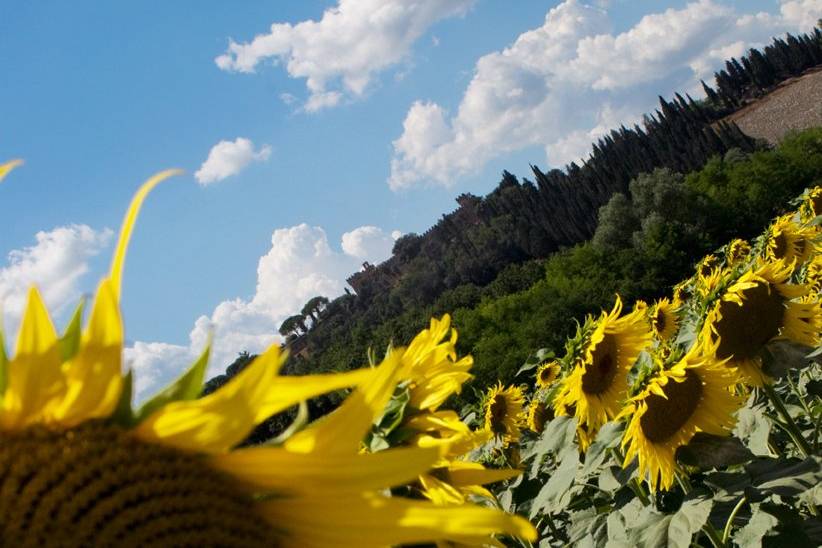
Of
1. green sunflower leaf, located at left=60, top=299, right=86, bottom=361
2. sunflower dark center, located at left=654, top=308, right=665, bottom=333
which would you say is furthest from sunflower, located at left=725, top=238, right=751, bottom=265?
green sunflower leaf, located at left=60, top=299, right=86, bottom=361

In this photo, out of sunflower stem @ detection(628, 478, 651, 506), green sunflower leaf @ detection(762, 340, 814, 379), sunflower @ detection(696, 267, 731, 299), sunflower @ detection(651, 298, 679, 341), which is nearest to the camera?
sunflower stem @ detection(628, 478, 651, 506)

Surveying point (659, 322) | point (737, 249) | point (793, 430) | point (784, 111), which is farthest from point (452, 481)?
point (784, 111)

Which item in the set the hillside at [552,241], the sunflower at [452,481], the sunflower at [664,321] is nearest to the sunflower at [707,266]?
the sunflower at [664,321]

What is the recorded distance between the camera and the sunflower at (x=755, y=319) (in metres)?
4.53

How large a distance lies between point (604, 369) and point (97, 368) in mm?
4522

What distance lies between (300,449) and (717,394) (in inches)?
143

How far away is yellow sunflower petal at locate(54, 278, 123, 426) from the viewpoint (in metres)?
1.06

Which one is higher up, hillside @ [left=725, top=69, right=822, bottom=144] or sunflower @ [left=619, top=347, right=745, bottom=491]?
sunflower @ [left=619, top=347, right=745, bottom=491]

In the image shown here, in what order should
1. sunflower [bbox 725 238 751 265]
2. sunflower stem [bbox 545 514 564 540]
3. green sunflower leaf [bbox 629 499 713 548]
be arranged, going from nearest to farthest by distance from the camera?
1. green sunflower leaf [bbox 629 499 713 548]
2. sunflower stem [bbox 545 514 564 540]
3. sunflower [bbox 725 238 751 265]

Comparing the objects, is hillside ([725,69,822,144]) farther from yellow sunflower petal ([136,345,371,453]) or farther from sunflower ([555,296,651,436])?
yellow sunflower petal ([136,345,371,453])

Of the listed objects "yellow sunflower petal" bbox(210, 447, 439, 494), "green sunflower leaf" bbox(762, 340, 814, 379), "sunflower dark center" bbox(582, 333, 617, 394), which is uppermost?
"yellow sunflower petal" bbox(210, 447, 439, 494)

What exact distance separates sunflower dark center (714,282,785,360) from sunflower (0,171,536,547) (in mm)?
3776

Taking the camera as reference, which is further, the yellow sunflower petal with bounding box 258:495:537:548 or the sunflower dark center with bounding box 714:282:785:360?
the sunflower dark center with bounding box 714:282:785:360

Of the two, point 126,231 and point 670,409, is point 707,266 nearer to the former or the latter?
point 670,409
